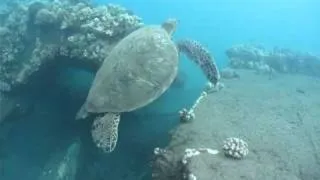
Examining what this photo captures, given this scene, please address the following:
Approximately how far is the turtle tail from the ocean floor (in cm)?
56

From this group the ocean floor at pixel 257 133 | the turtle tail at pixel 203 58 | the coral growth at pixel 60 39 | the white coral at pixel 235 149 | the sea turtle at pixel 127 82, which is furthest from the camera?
the coral growth at pixel 60 39

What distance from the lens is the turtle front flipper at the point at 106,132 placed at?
212 inches

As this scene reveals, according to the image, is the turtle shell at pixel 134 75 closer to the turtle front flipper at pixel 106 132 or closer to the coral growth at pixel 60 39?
the turtle front flipper at pixel 106 132

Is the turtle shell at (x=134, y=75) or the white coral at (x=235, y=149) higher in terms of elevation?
the turtle shell at (x=134, y=75)

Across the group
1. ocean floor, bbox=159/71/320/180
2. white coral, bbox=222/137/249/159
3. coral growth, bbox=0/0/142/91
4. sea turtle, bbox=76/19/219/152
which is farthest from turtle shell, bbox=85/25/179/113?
coral growth, bbox=0/0/142/91

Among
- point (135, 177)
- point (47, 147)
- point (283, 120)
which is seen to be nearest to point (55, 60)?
point (47, 147)

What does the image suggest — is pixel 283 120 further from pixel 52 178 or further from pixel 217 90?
pixel 52 178

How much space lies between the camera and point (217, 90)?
324 inches

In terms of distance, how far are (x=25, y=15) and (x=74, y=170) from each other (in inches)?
200

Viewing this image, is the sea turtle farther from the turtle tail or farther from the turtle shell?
the turtle tail

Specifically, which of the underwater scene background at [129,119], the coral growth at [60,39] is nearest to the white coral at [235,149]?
the underwater scene background at [129,119]

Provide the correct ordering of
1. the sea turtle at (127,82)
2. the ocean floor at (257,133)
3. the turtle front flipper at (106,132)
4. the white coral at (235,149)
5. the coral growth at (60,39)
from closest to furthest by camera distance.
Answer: the ocean floor at (257,133) < the white coral at (235,149) < the turtle front flipper at (106,132) < the sea turtle at (127,82) < the coral growth at (60,39)

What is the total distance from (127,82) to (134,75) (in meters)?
0.17

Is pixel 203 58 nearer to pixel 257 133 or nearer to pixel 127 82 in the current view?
pixel 257 133
